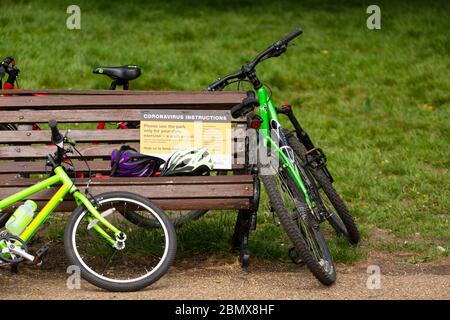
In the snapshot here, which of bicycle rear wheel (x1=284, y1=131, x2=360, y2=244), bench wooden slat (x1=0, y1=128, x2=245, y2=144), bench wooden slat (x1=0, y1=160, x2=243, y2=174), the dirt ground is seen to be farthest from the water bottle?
bicycle rear wheel (x1=284, y1=131, x2=360, y2=244)

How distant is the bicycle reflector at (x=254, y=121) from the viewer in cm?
610

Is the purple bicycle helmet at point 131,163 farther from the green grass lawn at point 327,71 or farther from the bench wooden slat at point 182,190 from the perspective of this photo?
the green grass lawn at point 327,71

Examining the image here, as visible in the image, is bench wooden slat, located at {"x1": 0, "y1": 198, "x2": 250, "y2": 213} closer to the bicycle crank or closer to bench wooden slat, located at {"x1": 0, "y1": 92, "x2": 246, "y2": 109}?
the bicycle crank

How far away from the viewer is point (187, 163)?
6.23 metres

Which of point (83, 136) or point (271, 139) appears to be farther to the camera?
point (83, 136)

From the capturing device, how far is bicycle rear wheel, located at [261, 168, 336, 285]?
19.0 ft

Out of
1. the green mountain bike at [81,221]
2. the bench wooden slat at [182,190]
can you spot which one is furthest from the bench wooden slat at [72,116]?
the bench wooden slat at [182,190]

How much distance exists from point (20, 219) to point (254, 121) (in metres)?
1.60

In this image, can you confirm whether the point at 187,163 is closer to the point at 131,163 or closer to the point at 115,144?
the point at 131,163

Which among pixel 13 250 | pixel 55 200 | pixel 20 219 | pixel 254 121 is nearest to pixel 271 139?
pixel 254 121

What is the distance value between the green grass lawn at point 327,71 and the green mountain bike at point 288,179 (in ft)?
1.95

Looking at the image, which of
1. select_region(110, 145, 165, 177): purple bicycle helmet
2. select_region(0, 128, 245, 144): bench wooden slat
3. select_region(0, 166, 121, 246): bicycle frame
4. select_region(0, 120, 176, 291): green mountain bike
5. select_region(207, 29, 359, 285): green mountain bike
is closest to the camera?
select_region(0, 120, 176, 291): green mountain bike

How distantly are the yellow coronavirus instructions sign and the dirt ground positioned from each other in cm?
75

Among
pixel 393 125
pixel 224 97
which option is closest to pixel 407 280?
pixel 224 97
